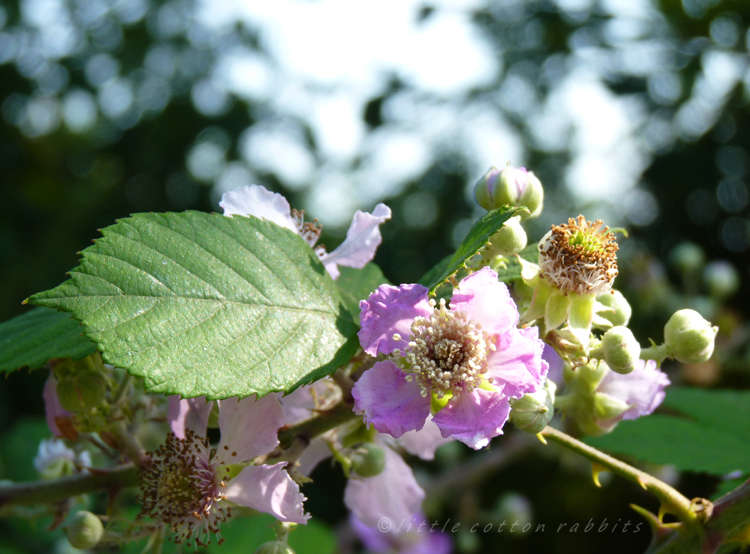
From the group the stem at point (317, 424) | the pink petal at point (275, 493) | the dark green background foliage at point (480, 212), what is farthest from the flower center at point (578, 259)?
the dark green background foliage at point (480, 212)

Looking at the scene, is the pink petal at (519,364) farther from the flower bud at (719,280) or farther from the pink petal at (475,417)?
the flower bud at (719,280)

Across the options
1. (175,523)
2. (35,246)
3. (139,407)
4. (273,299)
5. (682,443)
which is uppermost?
(273,299)

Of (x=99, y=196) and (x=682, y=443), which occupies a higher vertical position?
(x=682, y=443)

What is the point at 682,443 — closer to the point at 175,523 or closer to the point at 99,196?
the point at 175,523

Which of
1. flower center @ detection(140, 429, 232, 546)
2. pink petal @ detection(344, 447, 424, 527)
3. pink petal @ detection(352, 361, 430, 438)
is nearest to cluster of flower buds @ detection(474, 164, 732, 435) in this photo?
pink petal @ detection(352, 361, 430, 438)

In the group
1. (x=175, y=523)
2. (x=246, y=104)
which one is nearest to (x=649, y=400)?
(x=175, y=523)

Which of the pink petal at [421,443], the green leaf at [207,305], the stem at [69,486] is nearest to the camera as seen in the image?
the green leaf at [207,305]
